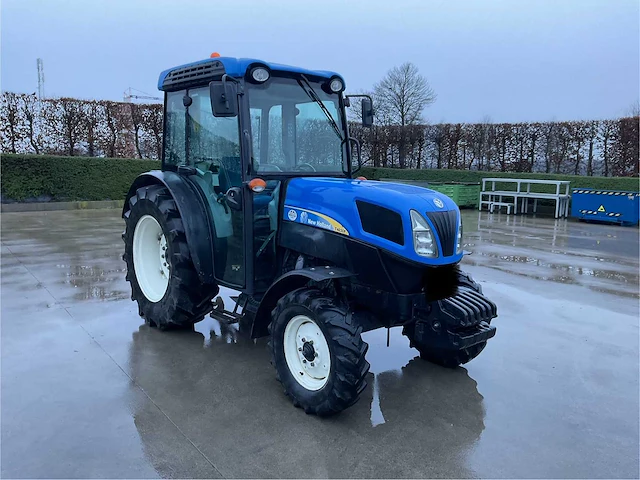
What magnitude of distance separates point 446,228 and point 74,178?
1329cm

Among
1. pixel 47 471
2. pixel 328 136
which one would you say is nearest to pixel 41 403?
pixel 47 471

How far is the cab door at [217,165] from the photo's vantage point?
3930mm

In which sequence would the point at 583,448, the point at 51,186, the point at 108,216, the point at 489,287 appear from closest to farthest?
the point at 583,448, the point at 489,287, the point at 108,216, the point at 51,186

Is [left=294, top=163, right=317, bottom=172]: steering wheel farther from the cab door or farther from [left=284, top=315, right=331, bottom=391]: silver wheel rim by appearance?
[left=284, top=315, right=331, bottom=391]: silver wheel rim

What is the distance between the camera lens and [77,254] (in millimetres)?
7742

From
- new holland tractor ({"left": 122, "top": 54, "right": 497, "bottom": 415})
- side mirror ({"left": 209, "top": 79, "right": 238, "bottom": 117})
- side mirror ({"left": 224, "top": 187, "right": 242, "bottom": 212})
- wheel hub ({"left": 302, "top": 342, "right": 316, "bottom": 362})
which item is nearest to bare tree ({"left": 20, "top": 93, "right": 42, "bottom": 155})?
new holland tractor ({"left": 122, "top": 54, "right": 497, "bottom": 415})

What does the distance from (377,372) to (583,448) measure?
1.45 meters

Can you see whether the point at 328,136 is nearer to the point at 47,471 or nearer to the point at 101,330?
the point at 101,330

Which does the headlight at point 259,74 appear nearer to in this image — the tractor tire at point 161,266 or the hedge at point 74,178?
the tractor tire at point 161,266

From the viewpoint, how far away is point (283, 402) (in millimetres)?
3344

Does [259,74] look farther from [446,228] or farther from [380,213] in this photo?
[446,228]

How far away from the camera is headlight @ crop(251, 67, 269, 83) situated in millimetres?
3583

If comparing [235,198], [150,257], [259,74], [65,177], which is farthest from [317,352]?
[65,177]

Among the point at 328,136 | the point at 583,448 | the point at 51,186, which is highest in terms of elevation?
the point at 328,136
